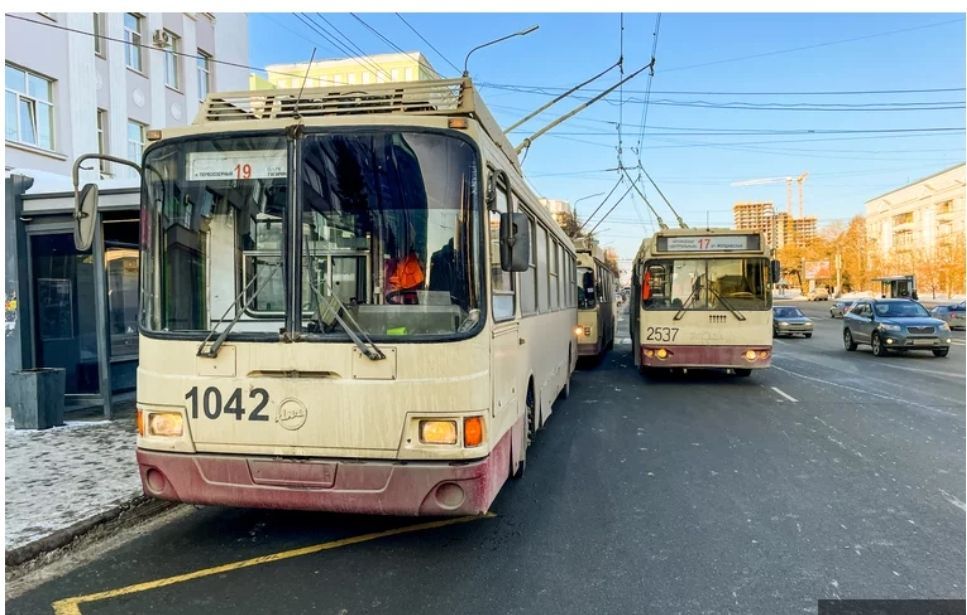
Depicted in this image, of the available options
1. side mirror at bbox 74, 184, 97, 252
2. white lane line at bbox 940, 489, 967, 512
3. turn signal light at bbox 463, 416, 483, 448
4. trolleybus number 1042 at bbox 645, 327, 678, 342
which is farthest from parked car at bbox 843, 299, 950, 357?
side mirror at bbox 74, 184, 97, 252

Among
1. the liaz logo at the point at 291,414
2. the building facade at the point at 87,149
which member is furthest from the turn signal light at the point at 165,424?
the building facade at the point at 87,149

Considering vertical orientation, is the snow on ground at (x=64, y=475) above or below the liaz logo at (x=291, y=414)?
below

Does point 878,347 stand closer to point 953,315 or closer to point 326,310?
point 953,315

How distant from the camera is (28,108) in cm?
1922

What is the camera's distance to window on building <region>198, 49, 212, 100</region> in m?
27.7

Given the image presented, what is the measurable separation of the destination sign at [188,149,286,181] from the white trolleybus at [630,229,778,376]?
939cm

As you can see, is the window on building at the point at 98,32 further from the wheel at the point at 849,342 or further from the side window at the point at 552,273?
the wheel at the point at 849,342

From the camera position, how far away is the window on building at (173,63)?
84.1ft

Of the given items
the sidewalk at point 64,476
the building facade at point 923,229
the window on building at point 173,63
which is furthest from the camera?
the building facade at point 923,229

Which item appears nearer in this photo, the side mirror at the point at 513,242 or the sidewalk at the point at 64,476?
the side mirror at the point at 513,242

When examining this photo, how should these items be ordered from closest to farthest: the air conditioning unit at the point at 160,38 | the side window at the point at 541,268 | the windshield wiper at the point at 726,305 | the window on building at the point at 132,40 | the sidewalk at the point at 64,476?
the sidewalk at the point at 64,476
the side window at the point at 541,268
the windshield wiper at the point at 726,305
the window on building at the point at 132,40
the air conditioning unit at the point at 160,38

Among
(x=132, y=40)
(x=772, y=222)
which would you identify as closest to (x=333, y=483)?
(x=132, y=40)

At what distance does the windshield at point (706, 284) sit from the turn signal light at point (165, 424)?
9.75 m

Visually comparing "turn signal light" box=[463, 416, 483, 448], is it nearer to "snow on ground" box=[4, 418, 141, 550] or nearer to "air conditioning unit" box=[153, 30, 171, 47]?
"snow on ground" box=[4, 418, 141, 550]
